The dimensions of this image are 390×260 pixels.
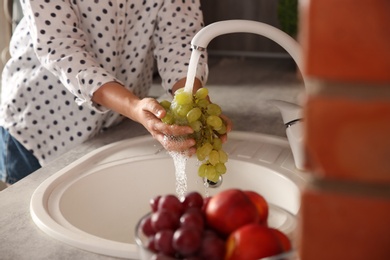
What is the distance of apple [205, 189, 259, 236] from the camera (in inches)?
30.4

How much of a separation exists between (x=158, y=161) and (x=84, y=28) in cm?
38

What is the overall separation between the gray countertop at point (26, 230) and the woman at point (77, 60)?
19 centimetres

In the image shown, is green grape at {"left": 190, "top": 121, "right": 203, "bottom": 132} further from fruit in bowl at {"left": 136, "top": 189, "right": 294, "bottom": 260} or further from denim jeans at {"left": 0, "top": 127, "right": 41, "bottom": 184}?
denim jeans at {"left": 0, "top": 127, "right": 41, "bottom": 184}

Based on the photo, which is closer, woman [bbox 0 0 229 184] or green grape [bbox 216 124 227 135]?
green grape [bbox 216 124 227 135]

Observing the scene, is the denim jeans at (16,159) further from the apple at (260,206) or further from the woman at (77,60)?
the apple at (260,206)

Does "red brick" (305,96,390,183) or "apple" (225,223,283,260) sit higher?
"red brick" (305,96,390,183)

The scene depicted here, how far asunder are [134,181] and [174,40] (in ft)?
1.33

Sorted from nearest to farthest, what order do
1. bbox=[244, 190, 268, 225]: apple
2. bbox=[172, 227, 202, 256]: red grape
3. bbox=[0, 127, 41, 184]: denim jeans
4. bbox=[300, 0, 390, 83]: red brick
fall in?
1. bbox=[300, 0, 390, 83]: red brick
2. bbox=[172, 227, 202, 256]: red grape
3. bbox=[244, 190, 268, 225]: apple
4. bbox=[0, 127, 41, 184]: denim jeans

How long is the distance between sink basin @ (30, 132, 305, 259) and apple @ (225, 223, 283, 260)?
548mm

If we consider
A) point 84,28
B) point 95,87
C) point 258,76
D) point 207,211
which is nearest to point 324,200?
point 207,211

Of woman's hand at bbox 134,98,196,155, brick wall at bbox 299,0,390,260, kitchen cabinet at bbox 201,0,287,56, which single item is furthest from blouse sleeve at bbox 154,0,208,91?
brick wall at bbox 299,0,390,260

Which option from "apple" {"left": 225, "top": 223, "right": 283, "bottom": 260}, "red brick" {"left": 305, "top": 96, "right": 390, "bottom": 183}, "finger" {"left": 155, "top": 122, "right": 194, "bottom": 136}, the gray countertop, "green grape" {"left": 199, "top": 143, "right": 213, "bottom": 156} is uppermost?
"red brick" {"left": 305, "top": 96, "right": 390, "bottom": 183}

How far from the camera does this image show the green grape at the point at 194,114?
1.26m

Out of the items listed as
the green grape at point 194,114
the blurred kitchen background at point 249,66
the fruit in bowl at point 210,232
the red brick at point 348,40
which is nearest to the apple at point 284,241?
the fruit in bowl at point 210,232
